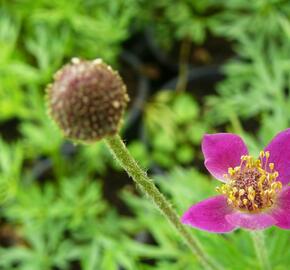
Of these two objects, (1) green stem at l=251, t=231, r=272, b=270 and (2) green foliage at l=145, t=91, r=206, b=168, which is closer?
(1) green stem at l=251, t=231, r=272, b=270

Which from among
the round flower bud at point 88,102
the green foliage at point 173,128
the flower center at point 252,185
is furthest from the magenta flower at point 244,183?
the green foliage at point 173,128

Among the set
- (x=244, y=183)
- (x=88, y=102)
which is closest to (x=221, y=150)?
(x=244, y=183)

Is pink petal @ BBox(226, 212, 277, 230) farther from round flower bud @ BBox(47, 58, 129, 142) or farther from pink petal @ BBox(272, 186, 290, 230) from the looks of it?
round flower bud @ BBox(47, 58, 129, 142)

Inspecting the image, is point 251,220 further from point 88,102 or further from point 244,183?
point 88,102

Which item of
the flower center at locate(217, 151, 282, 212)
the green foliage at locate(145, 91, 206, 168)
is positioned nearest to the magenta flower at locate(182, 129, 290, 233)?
the flower center at locate(217, 151, 282, 212)

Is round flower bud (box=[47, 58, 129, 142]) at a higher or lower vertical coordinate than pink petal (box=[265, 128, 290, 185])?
higher

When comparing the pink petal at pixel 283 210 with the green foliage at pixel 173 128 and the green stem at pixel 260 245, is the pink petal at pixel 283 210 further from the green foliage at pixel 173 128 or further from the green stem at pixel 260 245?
the green foliage at pixel 173 128
